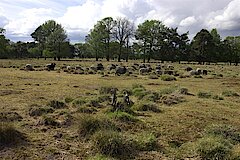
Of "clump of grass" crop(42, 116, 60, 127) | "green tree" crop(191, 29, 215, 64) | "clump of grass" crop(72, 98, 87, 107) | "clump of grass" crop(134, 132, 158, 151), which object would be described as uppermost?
"green tree" crop(191, 29, 215, 64)

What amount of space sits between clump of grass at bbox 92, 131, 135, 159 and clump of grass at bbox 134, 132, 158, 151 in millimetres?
287

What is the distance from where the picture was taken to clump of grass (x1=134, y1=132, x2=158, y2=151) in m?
8.26

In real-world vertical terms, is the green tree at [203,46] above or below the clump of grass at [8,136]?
above

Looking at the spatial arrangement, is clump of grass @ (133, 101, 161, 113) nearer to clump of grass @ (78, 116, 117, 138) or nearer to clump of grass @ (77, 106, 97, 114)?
clump of grass @ (77, 106, 97, 114)

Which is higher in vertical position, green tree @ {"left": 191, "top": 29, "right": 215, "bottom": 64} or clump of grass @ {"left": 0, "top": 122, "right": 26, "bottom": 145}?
green tree @ {"left": 191, "top": 29, "right": 215, "bottom": 64}

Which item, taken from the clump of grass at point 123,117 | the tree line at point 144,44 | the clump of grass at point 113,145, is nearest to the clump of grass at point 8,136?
the clump of grass at point 113,145

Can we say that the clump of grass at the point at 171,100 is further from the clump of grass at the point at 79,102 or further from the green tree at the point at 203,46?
the green tree at the point at 203,46

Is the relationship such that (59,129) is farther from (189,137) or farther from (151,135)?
(189,137)

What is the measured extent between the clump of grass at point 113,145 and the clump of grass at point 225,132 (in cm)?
294

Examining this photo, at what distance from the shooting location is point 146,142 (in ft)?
27.9

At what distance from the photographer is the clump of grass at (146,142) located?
8.26 m

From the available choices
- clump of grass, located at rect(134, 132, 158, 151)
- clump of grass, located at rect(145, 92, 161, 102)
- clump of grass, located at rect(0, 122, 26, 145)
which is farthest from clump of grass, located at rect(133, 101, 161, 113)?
clump of grass, located at rect(0, 122, 26, 145)

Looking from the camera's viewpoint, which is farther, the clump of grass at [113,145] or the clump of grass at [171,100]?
the clump of grass at [171,100]

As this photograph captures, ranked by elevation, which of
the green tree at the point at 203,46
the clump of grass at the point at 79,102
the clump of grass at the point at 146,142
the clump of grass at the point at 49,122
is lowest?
the clump of grass at the point at 146,142
